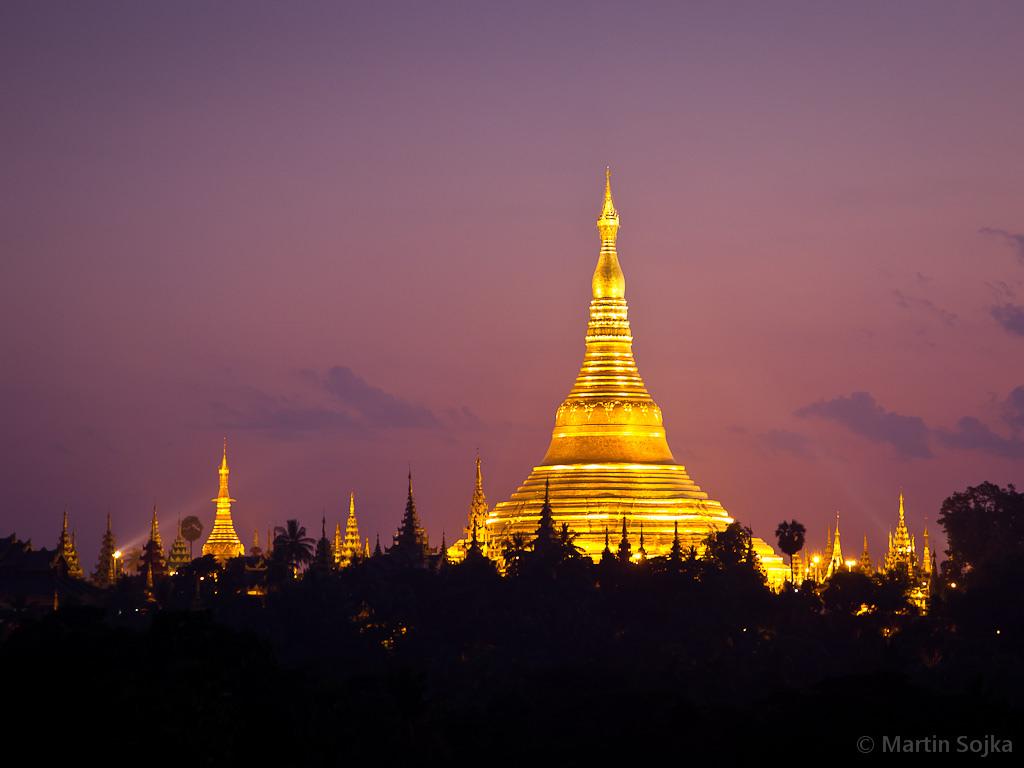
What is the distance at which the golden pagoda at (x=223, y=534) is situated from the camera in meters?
178

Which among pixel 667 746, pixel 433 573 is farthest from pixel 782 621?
pixel 667 746

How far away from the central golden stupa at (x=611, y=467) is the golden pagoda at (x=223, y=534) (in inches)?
900

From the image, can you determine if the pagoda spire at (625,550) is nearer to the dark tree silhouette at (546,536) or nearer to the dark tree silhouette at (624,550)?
the dark tree silhouette at (624,550)

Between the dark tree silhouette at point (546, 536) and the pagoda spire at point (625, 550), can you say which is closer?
the dark tree silhouette at point (546, 536)

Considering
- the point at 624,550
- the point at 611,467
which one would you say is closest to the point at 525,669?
the point at 624,550

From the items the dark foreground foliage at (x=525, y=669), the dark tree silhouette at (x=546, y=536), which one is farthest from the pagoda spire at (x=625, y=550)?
the dark tree silhouette at (x=546, y=536)

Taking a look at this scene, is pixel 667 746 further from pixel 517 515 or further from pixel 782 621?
pixel 517 515

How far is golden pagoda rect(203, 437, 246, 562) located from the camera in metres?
178

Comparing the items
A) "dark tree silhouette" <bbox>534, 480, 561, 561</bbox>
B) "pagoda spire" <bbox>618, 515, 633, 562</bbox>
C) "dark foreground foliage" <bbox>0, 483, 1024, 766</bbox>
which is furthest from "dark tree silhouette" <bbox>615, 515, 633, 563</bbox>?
"dark tree silhouette" <bbox>534, 480, 561, 561</bbox>

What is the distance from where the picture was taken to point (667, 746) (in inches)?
3716

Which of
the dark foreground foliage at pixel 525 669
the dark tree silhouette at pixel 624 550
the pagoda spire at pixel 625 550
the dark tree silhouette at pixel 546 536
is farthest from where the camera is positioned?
the pagoda spire at pixel 625 550

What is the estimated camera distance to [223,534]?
17988 centimetres

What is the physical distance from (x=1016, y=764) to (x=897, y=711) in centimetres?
556

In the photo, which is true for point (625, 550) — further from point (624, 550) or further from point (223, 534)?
point (223, 534)
